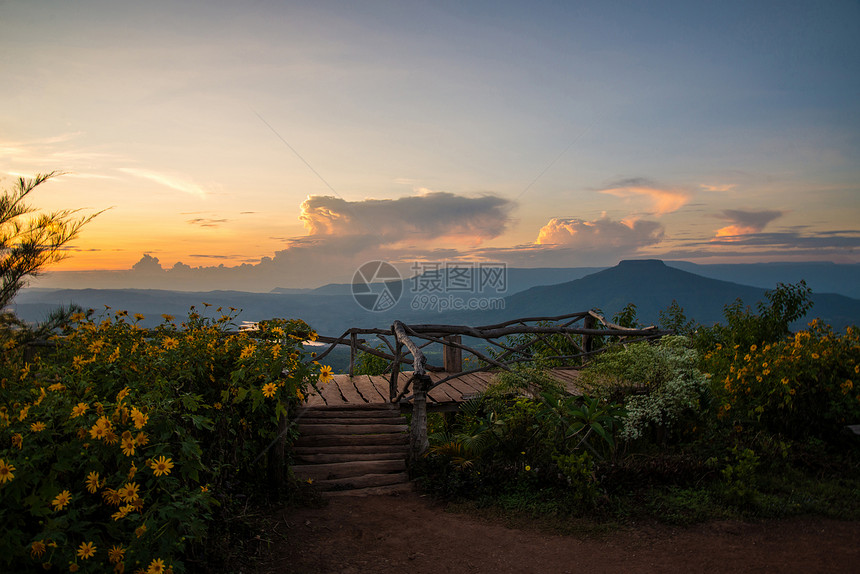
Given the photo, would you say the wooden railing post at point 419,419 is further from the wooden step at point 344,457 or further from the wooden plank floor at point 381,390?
the wooden plank floor at point 381,390

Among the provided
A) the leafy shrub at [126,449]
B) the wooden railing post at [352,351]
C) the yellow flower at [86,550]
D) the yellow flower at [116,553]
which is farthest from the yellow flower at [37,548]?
the wooden railing post at [352,351]

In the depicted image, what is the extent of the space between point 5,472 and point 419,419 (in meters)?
4.67

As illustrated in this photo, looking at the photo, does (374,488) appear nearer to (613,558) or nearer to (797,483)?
(613,558)

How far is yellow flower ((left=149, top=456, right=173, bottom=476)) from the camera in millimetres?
3156

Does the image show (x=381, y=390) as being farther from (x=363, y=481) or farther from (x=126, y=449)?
(x=126, y=449)

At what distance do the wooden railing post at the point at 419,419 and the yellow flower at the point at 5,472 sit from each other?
4.57 metres

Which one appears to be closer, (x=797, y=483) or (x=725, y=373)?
(x=797, y=483)

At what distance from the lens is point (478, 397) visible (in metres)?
7.93

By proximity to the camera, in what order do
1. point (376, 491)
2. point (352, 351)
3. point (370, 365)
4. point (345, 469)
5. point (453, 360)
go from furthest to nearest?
point (370, 365)
point (453, 360)
point (352, 351)
point (345, 469)
point (376, 491)

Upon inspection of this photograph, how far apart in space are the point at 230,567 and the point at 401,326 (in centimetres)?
450

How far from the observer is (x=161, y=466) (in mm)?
3178

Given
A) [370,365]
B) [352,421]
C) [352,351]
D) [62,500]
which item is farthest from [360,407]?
[370,365]

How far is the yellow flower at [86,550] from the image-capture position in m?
2.85

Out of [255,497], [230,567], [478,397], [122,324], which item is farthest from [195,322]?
[478,397]
